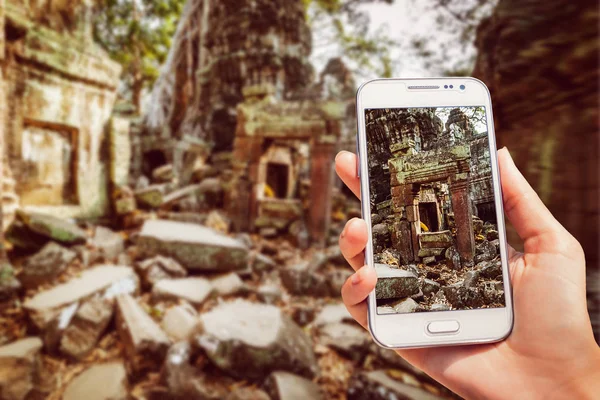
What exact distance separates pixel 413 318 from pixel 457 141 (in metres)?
0.65

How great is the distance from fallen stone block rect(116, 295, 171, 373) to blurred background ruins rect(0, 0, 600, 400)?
1 cm

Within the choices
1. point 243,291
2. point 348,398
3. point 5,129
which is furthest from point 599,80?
point 5,129

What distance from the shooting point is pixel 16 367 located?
2047mm

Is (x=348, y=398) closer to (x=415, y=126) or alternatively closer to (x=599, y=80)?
(x=415, y=126)

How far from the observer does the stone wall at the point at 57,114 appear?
481cm


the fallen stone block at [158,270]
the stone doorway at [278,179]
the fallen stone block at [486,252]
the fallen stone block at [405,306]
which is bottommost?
the fallen stone block at [158,270]

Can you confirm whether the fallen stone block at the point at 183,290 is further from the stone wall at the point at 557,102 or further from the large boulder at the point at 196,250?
the stone wall at the point at 557,102

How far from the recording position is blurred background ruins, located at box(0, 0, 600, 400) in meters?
1.11

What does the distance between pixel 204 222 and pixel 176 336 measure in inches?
155

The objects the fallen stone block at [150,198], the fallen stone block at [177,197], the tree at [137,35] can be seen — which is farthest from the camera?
the tree at [137,35]

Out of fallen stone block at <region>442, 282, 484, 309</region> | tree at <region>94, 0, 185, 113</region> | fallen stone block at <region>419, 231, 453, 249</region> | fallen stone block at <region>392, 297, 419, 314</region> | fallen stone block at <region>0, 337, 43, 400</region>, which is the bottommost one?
fallen stone block at <region>0, 337, 43, 400</region>

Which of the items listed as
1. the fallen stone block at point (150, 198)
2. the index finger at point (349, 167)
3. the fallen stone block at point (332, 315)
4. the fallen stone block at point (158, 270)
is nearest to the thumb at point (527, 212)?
the index finger at point (349, 167)

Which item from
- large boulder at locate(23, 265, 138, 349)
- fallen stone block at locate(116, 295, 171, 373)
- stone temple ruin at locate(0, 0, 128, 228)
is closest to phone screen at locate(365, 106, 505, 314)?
fallen stone block at locate(116, 295, 171, 373)

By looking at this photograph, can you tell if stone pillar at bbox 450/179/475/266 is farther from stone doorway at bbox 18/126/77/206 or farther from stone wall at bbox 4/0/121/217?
stone doorway at bbox 18/126/77/206
